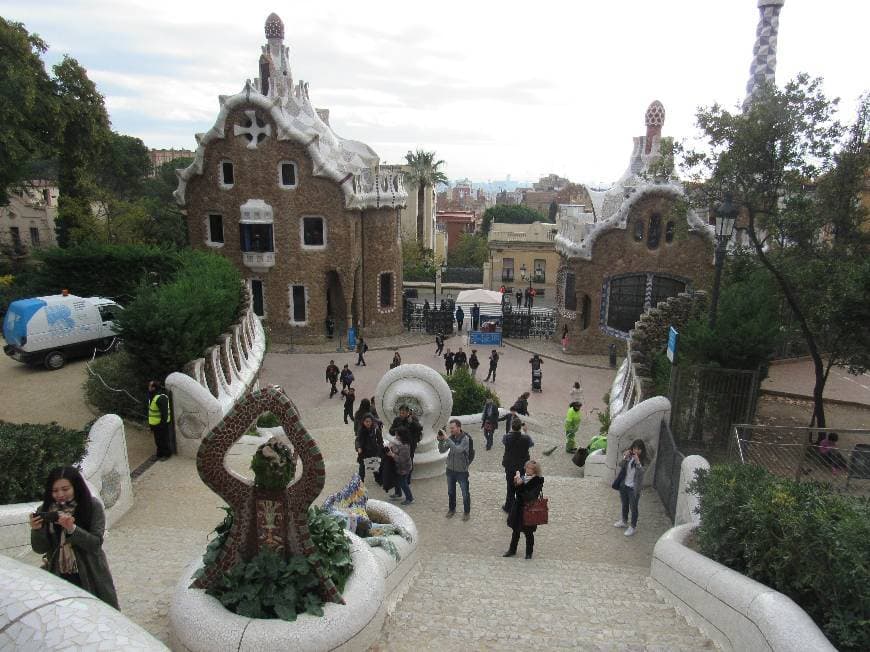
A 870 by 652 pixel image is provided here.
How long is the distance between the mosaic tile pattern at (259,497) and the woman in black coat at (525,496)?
2882 mm

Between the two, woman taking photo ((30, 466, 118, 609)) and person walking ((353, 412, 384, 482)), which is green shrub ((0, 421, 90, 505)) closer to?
woman taking photo ((30, 466, 118, 609))

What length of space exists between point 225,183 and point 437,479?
63.5 feet

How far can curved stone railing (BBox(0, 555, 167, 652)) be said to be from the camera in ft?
9.70

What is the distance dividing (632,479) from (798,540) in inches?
122

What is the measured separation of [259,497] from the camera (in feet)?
16.5

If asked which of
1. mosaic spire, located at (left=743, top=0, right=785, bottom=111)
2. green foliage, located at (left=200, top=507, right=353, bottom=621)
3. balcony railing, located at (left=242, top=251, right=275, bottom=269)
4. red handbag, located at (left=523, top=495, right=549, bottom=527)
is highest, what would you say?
mosaic spire, located at (left=743, top=0, right=785, bottom=111)

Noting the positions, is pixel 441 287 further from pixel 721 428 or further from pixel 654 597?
pixel 654 597

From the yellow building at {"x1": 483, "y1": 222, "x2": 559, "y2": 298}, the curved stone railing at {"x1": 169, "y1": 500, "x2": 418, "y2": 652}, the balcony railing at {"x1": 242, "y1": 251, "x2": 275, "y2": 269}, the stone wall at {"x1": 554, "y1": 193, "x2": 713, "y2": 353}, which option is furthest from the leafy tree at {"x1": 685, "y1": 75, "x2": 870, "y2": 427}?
the yellow building at {"x1": 483, "y1": 222, "x2": 559, "y2": 298}

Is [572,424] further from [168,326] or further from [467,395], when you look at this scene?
[168,326]

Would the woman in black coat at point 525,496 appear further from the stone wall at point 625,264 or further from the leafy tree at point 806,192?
the stone wall at point 625,264

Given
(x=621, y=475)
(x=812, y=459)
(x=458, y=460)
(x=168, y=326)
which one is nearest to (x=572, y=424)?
(x=621, y=475)

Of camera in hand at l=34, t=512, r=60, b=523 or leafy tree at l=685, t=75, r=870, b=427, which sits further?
leafy tree at l=685, t=75, r=870, b=427

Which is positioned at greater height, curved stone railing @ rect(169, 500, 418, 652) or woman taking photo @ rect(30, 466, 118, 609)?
woman taking photo @ rect(30, 466, 118, 609)

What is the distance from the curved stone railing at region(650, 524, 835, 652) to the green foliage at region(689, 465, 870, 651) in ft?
0.70
